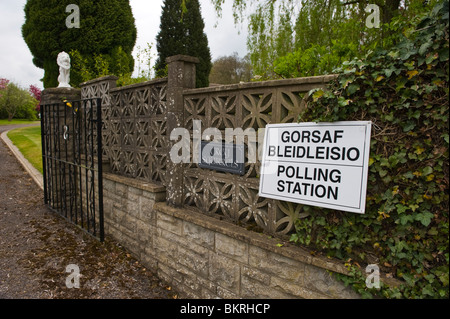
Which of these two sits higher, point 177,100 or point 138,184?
point 177,100

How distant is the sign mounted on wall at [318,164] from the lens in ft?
6.88

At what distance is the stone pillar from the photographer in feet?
11.7

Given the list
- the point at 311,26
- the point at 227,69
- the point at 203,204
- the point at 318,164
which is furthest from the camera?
the point at 227,69

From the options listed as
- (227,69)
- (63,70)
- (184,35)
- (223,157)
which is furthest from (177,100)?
(227,69)

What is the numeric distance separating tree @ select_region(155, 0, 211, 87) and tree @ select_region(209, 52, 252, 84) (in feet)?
11.1

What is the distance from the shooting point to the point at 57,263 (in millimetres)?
4316

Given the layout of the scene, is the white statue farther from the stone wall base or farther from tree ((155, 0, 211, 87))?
tree ((155, 0, 211, 87))

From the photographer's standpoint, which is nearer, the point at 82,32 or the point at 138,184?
the point at 138,184

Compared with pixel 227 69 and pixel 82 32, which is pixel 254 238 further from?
pixel 227 69

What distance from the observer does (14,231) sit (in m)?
5.37

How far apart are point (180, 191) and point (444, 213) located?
2.55 meters

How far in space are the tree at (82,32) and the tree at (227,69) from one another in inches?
588

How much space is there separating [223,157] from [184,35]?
23474mm
